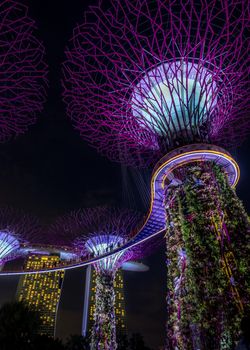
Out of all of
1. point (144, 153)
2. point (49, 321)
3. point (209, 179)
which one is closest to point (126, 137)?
point (144, 153)

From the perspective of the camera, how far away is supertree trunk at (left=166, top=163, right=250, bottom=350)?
492 inches

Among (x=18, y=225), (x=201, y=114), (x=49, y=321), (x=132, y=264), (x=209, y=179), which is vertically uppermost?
(x=132, y=264)

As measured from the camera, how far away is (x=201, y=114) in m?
18.3

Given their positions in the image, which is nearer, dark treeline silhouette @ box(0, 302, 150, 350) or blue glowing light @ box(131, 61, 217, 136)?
blue glowing light @ box(131, 61, 217, 136)

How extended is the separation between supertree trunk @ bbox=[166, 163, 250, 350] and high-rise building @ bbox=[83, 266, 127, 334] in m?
68.2

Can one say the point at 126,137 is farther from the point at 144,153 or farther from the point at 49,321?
the point at 49,321

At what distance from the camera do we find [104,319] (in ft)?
96.3

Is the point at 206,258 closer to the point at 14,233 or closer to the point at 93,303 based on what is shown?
the point at 14,233

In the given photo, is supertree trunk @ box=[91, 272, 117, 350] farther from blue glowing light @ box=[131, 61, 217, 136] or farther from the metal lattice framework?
blue glowing light @ box=[131, 61, 217, 136]

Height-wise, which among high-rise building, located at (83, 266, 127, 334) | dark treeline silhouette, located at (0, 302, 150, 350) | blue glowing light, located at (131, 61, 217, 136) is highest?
high-rise building, located at (83, 266, 127, 334)

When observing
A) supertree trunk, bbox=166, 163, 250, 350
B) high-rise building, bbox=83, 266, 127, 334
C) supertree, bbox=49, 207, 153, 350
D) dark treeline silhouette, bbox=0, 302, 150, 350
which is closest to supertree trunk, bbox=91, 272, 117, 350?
supertree, bbox=49, 207, 153, 350

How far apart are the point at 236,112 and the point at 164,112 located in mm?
6069

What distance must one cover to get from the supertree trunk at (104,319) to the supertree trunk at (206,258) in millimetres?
16205

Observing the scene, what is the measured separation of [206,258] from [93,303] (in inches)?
3154
